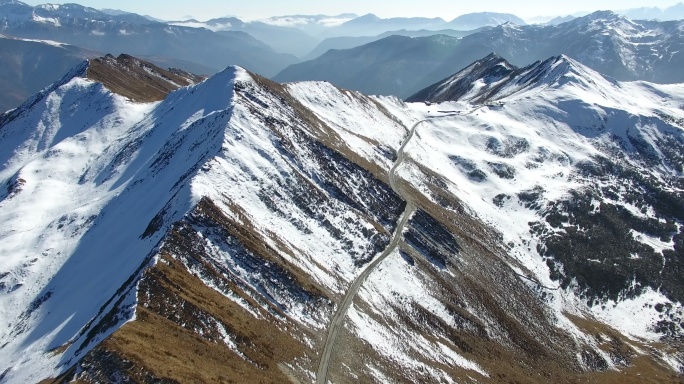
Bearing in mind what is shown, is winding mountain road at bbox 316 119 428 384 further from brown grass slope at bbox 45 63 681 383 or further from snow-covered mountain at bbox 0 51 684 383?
brown grass slope at bbox 45 63 681 383

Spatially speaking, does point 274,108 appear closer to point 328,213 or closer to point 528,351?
point 328,213

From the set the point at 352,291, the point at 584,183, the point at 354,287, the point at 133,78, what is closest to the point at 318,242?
the point at 354,287

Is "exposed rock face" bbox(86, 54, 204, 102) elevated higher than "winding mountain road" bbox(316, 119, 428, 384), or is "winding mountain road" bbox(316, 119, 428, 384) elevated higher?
"exposed rock face" bbox(86, 54, 204, 102)

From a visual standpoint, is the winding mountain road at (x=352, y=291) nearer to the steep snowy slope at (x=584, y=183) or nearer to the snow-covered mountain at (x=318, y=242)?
the snow-covered mountain at (x=318, y=242)

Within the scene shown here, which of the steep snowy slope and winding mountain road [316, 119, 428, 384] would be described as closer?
winding mountain road [316, 119, 428, 384]

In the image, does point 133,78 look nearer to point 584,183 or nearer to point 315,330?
point 315,330

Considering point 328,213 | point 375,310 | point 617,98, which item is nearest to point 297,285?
point 375,310

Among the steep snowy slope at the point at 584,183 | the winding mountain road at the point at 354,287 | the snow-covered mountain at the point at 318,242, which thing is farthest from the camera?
the steep snowy slope at the point at 584,183

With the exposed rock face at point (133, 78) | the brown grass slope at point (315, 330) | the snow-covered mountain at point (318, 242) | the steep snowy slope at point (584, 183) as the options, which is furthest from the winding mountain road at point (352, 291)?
the exposed rock face at point (133, 78)

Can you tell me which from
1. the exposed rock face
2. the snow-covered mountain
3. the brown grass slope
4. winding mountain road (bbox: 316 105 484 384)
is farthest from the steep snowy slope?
the exposed rock face
